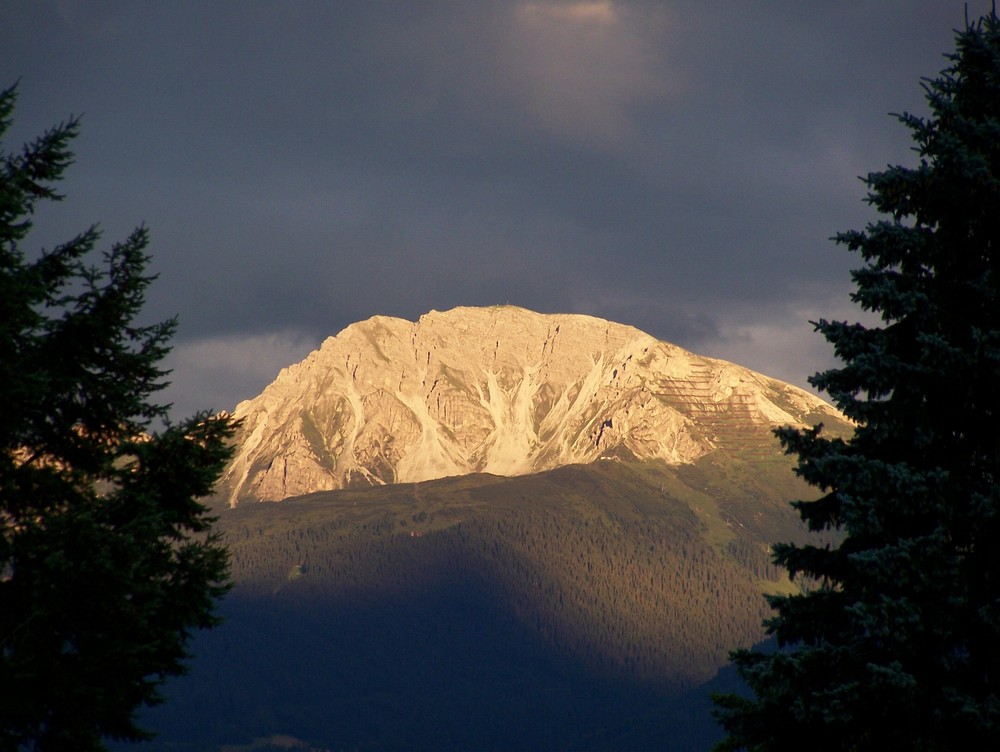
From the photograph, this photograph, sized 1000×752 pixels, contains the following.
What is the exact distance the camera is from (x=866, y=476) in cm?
2547

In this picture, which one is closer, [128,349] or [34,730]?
[34,730]

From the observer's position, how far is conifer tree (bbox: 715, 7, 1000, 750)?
25.2 meters

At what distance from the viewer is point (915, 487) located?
25125 mm

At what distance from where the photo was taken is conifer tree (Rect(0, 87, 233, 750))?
1119 inches

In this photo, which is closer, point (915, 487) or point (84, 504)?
point (915, 487)

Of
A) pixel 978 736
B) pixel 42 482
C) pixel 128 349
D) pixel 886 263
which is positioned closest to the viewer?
pixel 978 736

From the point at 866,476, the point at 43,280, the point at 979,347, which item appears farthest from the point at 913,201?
the point at 43,280

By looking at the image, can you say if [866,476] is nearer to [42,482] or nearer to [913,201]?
[913,201]

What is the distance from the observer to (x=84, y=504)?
102ft

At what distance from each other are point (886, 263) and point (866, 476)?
194 inches

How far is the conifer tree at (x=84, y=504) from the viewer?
1119 inches

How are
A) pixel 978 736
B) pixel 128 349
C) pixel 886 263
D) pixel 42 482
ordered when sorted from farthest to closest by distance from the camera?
pixel 128 349
pixel 42 482
pixel 886 263
pixel 978 736

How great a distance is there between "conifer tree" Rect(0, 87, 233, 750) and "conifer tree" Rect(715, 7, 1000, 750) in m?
13.6

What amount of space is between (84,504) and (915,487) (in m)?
18.8
